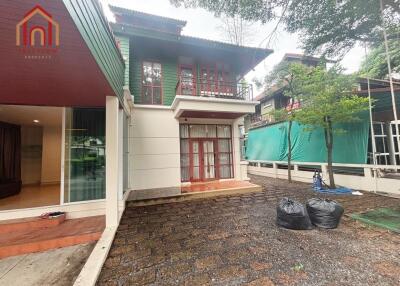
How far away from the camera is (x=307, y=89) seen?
20.7 feet

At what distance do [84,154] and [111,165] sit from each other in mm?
1341

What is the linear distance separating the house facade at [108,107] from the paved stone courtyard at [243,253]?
1.07 meters

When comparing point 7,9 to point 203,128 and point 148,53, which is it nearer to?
point 148,53

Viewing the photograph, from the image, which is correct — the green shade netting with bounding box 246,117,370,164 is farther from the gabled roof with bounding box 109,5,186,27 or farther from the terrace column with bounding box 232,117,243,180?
the gabled roof with bounding box 109,5,186,27

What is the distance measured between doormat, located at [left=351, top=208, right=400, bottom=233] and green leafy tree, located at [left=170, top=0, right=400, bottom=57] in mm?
4489

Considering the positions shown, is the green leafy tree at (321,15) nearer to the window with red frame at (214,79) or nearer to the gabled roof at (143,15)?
the window with red frame at (214,79)

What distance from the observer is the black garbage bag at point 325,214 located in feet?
10.9

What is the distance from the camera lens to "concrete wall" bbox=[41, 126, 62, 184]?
7114mm

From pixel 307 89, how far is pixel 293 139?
3.23 meters

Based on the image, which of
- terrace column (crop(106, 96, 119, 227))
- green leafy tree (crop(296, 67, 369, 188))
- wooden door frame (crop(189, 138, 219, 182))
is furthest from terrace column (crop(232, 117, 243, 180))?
terrace column (crop(106, 96, 119, 227))

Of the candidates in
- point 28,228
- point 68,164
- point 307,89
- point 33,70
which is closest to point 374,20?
point 307,89

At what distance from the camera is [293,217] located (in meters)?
3.32

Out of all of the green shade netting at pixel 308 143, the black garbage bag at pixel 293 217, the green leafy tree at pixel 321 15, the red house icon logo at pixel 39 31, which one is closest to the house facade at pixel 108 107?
the red house icon logo at pixel 39 31

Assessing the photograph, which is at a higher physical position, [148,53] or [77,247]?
[148,53]
